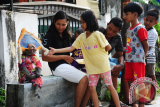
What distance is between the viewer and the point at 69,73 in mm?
3160

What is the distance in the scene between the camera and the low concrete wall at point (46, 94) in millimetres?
2607

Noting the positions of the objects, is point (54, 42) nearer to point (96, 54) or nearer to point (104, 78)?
point (96, 54)

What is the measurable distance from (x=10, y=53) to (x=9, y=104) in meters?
1.25

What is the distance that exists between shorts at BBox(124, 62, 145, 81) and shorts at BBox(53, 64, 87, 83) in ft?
2.88

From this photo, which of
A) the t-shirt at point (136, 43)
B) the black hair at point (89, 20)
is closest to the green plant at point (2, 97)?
the black hair at point (89, 20)

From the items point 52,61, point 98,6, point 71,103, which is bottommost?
point 71,103

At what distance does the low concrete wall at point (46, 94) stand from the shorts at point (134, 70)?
3.40 feet

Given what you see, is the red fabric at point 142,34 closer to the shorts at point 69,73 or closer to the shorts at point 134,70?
the shorts at point 134,70

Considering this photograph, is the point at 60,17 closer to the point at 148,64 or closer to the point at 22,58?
the point at 22,58

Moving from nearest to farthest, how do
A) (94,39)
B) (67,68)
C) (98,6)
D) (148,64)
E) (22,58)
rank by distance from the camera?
(22,58) < (94,39) < (67,68) < (148,64) < (98,6)

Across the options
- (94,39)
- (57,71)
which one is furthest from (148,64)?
(57,71)

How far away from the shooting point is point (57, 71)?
127 inches

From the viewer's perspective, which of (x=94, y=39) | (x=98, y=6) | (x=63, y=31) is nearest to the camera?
(x=94, y=39)

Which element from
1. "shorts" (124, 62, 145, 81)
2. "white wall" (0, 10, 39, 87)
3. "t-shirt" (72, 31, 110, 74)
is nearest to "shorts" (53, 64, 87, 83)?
"t-shirt" (72, 31, 110, 74)
